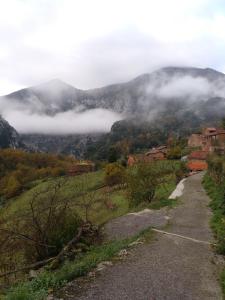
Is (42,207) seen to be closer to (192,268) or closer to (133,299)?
(192,268)

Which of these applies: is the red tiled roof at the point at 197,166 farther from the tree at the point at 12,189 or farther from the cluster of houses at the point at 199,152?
the tree at the point at 12,189

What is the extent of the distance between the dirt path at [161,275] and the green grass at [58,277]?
0.44m

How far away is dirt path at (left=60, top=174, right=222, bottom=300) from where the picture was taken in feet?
30.6

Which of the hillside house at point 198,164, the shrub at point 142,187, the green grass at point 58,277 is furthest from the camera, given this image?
the hillside house at point 198,164

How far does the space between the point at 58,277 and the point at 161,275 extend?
267cm

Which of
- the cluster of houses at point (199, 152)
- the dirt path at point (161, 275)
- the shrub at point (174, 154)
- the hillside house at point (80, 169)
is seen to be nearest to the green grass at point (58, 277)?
the dirt path at point (161, 275)

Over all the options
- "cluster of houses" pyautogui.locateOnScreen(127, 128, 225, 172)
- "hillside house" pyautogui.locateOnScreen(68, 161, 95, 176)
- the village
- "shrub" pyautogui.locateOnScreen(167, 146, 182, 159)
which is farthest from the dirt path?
"hillside house" pyautogui.locateOnScreen(68, 161, 95, 176)

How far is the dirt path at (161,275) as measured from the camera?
30.6ft

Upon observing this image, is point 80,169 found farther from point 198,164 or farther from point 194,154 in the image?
point 198,164

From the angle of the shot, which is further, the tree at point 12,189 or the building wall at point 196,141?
A: the building wall at point 196,141

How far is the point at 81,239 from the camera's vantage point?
1532 centimetres

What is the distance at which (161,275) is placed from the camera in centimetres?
1073

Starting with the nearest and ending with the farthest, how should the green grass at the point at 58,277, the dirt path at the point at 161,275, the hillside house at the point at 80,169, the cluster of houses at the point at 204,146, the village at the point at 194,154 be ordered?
the green grass at the point at 58,277, the dirt path at the point at 161,275, the cluster of houses at the point at 204,146, the village at the point at 194,154, the hillside house at the point at 80,169

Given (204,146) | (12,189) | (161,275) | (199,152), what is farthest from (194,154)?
(161,275)
